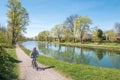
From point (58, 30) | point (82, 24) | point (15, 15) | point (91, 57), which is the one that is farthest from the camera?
point (58, 30)

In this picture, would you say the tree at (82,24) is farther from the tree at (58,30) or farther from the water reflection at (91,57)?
the water reflection at (91,57)

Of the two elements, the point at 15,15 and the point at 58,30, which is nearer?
the point at 15,15

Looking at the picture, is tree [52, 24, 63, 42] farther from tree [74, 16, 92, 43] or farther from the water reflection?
the water reflection

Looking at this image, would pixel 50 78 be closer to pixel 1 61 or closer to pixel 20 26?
pixel 1 61

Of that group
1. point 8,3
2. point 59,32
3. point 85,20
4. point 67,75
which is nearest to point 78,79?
point 67,75

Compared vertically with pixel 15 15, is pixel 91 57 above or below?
below

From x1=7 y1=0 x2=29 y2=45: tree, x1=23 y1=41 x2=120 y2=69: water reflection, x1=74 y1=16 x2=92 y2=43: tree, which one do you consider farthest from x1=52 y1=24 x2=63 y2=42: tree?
x1=23 y1=41 x2=120 y2=69: water reflection

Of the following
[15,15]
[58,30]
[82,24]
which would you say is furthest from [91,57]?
[58,30]

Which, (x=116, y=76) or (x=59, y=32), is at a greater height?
(x=59, y=32)

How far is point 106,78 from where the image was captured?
12.8m

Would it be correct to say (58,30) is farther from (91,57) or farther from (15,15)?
(91,57)

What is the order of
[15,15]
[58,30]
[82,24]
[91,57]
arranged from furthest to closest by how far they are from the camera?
[58,30], [82,24], [15,15], [91,57]

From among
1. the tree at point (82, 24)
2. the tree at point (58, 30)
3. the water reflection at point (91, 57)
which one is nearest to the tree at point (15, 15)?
the water reflection at point (91, 57)

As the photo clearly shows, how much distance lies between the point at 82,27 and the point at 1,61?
6793cm
